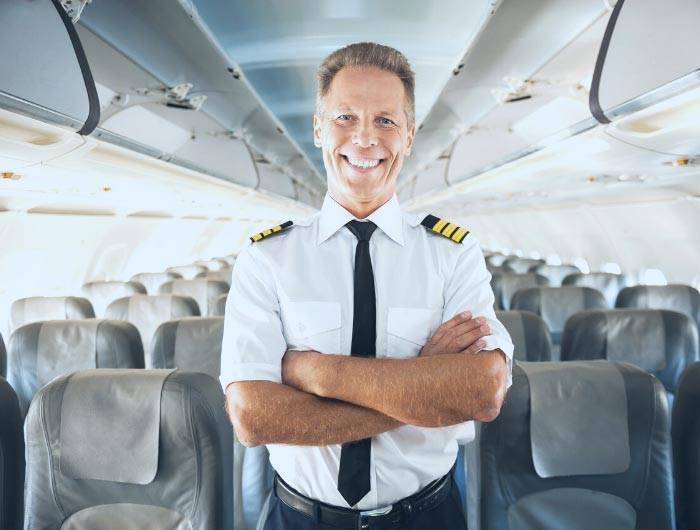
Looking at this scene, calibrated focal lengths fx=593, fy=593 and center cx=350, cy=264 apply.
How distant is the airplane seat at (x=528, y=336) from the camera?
3857 millimetres

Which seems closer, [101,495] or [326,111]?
[326,111]

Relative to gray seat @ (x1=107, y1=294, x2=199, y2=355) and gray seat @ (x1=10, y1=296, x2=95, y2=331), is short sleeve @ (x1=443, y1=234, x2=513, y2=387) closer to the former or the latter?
gray seat @ (x1=107, y1=294, x2=199, y2=355)

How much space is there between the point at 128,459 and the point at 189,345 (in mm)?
1771

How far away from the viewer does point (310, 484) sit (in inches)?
67.0

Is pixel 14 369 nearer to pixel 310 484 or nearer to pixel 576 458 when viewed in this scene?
pixel 310 484

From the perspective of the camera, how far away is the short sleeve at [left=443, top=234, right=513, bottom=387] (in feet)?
5.76

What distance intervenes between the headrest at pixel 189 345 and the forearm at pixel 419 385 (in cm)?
236

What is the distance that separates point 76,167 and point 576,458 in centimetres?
352

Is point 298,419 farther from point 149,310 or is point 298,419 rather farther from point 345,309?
point 149,310

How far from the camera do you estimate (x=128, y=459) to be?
207 cm

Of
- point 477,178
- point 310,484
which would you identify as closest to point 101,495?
point 310,484

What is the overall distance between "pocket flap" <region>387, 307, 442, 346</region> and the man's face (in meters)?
0.37

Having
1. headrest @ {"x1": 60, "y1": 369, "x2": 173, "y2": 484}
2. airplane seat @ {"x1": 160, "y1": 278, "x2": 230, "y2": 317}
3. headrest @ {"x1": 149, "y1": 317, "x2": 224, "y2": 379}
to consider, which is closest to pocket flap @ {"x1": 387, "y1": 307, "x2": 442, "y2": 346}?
headrest @ {"x1": 60, "y1": 369, "x2": 173, "y2": 484}

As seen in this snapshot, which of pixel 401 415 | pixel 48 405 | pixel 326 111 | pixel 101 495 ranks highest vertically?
pixel 326 111
